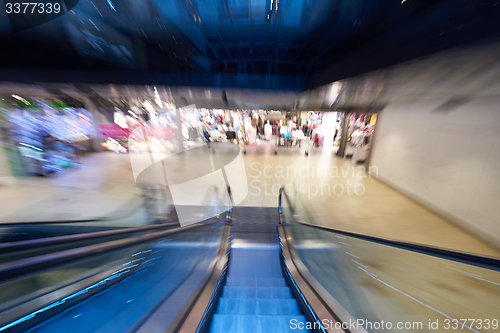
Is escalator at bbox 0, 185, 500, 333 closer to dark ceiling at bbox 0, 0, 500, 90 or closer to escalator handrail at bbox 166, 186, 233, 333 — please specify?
escalator handrail at bbox 166, 186, 233, 333

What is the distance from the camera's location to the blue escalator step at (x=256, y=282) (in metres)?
2.08

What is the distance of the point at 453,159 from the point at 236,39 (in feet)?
18.7

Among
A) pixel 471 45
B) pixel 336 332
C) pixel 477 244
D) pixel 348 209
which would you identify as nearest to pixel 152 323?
pixel 336 332

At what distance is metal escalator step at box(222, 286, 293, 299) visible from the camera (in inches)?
72.7

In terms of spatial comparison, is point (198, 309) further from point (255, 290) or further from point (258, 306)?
point (255, 290)

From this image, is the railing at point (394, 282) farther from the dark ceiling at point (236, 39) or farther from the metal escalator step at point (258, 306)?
the dark ceiling at point (236, 39)

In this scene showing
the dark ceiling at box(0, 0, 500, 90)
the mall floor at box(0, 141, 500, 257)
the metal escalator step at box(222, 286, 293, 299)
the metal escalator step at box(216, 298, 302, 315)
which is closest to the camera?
the metal escalator step at box(216, 298, 302, 315)

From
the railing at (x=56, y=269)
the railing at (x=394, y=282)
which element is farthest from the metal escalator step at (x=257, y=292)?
the railing at (x=56, y=269)

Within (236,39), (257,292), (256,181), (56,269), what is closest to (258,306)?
(257,292)

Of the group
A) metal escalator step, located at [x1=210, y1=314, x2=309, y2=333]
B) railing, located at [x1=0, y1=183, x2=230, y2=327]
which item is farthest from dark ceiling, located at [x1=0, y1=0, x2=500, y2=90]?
railing, located at [x1=0, y1=183, x2=230, y2=327]

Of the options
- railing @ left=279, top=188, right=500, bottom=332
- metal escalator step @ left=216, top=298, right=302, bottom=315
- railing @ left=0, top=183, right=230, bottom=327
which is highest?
railing @ left=0, top=183, right=230, bottom=327

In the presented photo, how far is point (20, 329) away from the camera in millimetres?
943

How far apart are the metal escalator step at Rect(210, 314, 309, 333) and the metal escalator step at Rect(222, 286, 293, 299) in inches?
16.8

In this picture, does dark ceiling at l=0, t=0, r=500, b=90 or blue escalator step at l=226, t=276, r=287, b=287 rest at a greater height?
dark ceiling at l=0, t=0, r=500, b=90
